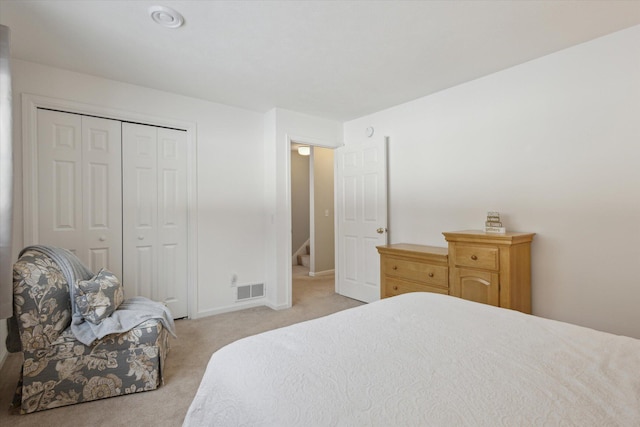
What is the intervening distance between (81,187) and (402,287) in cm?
317

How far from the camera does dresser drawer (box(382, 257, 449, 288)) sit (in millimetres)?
2863

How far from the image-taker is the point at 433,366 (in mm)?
1005

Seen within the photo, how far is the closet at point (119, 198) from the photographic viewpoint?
277 centimetres

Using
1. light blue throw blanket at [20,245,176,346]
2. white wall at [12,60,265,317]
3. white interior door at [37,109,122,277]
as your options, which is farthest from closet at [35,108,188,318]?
light blue throw blanket at [20,245,176,346]

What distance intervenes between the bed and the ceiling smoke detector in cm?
199

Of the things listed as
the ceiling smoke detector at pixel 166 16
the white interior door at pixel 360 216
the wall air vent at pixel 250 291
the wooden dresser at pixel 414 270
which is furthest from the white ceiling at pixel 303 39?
the wall air vent at pixel 250 291

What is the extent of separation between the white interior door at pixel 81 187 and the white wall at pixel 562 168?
322cm

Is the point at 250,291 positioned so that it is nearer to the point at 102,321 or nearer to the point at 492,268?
the point at 102,321

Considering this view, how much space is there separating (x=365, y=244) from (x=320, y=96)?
1868 mm

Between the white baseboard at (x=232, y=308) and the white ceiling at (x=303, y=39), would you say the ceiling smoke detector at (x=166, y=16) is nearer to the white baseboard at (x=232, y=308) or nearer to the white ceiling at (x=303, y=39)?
the white ceiling at (x=303, y=39)

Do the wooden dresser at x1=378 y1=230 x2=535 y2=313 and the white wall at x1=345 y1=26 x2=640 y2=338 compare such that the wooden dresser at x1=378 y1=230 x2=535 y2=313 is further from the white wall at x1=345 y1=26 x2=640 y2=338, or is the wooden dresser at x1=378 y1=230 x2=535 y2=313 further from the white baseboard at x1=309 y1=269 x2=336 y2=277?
the white baseboard at x1=309 y1=269 x2=336 y2=277

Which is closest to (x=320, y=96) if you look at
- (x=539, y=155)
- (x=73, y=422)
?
(x=539, y=155)

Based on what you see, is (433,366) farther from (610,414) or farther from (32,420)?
(32,420)

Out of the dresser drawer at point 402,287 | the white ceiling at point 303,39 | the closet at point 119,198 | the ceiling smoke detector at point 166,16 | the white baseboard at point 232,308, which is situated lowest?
the white baseboard at point 232,308
